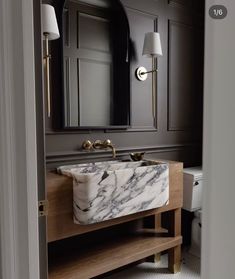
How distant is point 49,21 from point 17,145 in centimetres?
117

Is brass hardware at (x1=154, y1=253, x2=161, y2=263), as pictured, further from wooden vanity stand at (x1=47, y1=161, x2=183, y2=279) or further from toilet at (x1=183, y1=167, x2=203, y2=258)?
toilet at (x1=183, y1=167, x2=203, y2=258)

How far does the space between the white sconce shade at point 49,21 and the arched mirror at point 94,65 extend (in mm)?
164

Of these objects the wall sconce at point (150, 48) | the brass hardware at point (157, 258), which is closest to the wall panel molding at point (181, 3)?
the wall sconce at point (150, 48)

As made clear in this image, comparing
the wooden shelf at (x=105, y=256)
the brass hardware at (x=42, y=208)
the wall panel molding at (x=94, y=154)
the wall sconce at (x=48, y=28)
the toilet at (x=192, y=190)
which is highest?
the wall sconce at (x=48, y=28)

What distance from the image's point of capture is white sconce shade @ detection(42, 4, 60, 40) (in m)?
1.72

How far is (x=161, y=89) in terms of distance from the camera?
257 cm

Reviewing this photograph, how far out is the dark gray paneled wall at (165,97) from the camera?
211 centimetres

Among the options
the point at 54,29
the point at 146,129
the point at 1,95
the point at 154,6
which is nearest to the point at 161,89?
the point at 146,129

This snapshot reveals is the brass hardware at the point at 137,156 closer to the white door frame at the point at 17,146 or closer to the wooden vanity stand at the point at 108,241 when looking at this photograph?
the wooden vanity stand at the point at 108,241

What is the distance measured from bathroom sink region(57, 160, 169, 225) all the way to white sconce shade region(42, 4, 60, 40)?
0.89 meters

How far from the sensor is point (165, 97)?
8.54 ft

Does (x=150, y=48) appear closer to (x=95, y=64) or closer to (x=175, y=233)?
(x=95, y=64)

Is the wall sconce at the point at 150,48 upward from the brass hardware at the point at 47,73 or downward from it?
upward

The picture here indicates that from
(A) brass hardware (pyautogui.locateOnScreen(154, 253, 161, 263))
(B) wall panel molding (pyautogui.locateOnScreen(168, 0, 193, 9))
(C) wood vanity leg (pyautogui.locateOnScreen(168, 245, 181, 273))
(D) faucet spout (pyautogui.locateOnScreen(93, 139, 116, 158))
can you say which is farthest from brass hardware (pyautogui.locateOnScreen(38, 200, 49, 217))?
(B) wall panel molding (pyautogui.locateOnScreen(168, 0, 193, 9))
